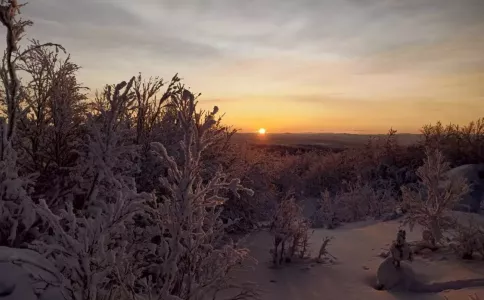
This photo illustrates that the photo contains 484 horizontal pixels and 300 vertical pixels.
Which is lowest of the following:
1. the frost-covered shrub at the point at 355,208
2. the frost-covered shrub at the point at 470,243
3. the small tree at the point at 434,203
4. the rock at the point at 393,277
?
the frost-covered shrub at the point at 355,208

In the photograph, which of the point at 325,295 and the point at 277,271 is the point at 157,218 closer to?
the point at 325,295

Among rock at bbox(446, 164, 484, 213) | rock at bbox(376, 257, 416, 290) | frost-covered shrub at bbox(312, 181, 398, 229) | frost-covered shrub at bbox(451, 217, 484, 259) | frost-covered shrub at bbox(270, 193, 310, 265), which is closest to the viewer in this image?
rock at bbox(376, 257, 416, 290)

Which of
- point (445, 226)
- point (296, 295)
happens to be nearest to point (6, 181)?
point (296, 295)

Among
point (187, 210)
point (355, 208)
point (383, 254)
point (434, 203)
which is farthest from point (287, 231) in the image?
point (355, 208)

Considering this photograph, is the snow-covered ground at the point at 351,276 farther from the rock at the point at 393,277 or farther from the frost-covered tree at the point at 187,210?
the frost-covered tree at the point at 187,210

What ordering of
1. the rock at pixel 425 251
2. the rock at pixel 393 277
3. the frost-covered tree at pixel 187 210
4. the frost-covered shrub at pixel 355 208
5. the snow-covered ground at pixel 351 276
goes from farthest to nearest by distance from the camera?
the frost-covered shrub at pixel 355 208 < the rock at pixel 425 251 < the rock at pixel 393 277 < the snow-covered ground at pixel 351 276 < the frost-covered tree at pixel 187 210

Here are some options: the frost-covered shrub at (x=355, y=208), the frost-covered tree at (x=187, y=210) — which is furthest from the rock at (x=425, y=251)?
the frost-covered tree at (x=187, y=210)

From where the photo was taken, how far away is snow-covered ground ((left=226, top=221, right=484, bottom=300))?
7070 mm

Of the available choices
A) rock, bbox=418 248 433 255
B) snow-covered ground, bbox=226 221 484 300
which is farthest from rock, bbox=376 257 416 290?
rock, bbox=418 248 433 255

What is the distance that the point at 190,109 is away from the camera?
3.62 m

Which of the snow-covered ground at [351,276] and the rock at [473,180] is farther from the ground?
the rock at [473,180]

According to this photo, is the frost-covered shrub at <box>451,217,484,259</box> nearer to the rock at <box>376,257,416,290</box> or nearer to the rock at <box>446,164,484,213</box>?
the rock at <box>376,257,416,290</box>

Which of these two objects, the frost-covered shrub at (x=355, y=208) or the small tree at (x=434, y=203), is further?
the frost-covered shrub at (x=355, y=208)

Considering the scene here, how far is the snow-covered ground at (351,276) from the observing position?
7070 mm
